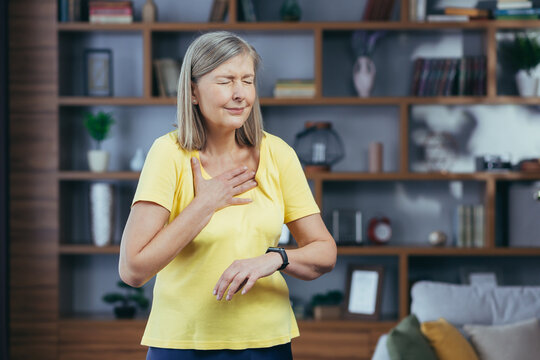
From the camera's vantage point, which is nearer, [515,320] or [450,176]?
[515,320]

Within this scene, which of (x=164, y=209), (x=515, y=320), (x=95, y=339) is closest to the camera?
(x=164, y=209)

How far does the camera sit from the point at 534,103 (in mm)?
3814

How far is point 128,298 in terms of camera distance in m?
3.92

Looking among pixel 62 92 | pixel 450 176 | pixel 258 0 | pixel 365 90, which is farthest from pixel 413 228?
pixel 62 92

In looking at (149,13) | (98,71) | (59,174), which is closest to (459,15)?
(149,13)

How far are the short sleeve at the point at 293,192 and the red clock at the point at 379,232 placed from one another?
2.60 m

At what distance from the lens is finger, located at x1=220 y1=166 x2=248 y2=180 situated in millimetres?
1293

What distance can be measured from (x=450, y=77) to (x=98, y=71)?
2049 mm

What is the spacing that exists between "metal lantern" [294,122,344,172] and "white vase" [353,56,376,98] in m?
0.29

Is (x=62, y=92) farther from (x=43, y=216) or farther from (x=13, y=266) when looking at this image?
(x=13, y=266)

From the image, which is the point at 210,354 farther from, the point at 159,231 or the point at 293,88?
Result: the point at 293,88

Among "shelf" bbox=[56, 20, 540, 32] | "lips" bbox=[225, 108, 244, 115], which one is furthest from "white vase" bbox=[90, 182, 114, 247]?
"lips" bbox=[225, 108, 244, 115]

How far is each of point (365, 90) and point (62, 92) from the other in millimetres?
1800

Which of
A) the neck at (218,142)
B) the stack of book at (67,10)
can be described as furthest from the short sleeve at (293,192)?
the stack of book at (67,10)
